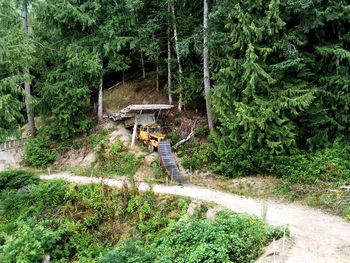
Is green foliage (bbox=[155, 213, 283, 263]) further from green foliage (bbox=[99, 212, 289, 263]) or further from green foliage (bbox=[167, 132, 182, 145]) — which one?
green foliage (bbox=[167, 132, 182, 145])

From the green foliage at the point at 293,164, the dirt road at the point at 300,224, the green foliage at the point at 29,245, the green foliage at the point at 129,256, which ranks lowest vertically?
the green foliage at the point at 29,245

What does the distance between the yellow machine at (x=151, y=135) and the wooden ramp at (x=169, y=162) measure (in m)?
0.69

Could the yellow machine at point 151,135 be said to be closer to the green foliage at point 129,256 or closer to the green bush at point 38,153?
the green bush at point 38,153

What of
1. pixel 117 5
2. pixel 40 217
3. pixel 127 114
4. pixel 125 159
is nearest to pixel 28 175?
pixel 40 217

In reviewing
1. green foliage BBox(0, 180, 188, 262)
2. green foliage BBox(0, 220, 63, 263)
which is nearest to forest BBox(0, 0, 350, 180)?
green foliage BBox(0, 180, 188, 262)

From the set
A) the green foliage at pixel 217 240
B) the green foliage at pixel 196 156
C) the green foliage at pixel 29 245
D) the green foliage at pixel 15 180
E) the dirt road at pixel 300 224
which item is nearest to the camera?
the dirt road at pixel 300 224

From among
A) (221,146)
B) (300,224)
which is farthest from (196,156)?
(300,224)

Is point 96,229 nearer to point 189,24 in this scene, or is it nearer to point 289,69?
point 289,69

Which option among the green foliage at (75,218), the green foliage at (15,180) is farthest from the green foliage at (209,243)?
the green foliage at (15,180)

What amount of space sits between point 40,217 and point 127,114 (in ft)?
26.9

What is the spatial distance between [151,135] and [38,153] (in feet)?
26.6

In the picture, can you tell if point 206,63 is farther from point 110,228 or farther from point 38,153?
point 38,153

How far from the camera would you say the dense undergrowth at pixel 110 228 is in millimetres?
6426

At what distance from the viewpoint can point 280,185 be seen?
1064 centimetres
